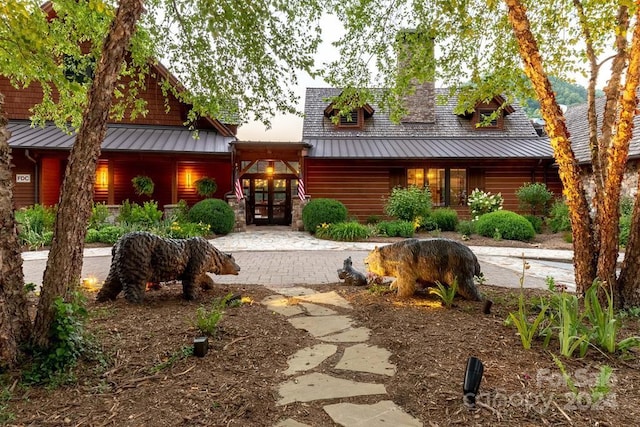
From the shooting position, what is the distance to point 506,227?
12945 mm

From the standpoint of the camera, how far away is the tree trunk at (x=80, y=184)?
8.76 feet

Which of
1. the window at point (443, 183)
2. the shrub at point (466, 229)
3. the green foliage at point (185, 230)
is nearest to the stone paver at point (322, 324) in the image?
the green foliage at point (185, 230)

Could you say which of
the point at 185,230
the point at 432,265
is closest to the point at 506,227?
the point at 432,265

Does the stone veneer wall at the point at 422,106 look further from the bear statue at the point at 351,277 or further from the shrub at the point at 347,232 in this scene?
the bear statue at the point at 351,277

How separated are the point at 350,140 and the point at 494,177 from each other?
709 cm

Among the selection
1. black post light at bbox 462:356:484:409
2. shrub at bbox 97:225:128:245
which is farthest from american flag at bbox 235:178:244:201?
black post light at bbox 462:356:484:409

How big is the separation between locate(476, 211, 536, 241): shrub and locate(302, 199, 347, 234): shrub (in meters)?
5.14

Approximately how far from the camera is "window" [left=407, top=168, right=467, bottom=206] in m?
17.5

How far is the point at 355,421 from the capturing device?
6.76 ft

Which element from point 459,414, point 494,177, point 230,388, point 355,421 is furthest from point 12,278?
point 494,177

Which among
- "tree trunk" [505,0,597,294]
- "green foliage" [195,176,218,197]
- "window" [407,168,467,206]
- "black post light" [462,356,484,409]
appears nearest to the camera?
"black post light" [462,356,484,409]

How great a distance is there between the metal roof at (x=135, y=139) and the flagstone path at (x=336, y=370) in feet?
40.2

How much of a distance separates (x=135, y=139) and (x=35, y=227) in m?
5.62

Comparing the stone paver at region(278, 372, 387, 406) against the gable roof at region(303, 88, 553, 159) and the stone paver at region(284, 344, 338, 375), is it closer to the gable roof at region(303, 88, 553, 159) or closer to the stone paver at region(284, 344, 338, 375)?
the stone paver at region(284, 344, 338, 375)
